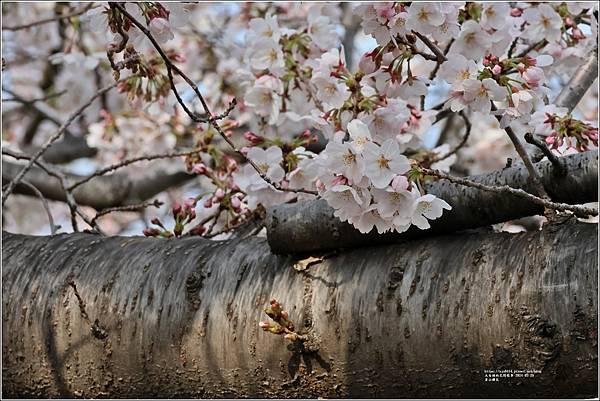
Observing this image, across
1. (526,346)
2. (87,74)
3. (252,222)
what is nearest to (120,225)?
(87,74)

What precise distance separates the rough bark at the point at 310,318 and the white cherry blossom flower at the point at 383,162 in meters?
0.18

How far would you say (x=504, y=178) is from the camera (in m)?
1.31

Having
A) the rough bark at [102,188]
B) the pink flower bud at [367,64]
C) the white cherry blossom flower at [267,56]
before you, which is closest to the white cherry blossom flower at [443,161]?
the white cherry blossom flower at [267,56]

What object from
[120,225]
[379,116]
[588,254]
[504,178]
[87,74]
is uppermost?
[87,74]

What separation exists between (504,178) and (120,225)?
16.0 ft

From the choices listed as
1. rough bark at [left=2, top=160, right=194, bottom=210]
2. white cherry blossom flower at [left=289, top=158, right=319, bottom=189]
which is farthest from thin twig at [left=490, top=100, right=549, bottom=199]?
rough bark at [left=2, top=160, right=194, bottom=210]

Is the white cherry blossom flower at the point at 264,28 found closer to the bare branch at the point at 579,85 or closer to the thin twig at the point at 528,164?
the bare branch at the point at 579,85

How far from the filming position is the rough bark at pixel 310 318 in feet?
3.78

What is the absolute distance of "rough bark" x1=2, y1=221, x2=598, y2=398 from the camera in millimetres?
1153

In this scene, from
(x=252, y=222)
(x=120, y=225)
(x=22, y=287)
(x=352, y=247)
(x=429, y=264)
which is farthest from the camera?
(x=120, y=225)

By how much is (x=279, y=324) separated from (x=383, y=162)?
32 cm

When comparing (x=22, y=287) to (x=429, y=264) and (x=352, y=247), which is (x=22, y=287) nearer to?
(x=352, y=247)

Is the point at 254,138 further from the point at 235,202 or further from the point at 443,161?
the point at 443,161

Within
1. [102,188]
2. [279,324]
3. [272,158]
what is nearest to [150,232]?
[272,158]
